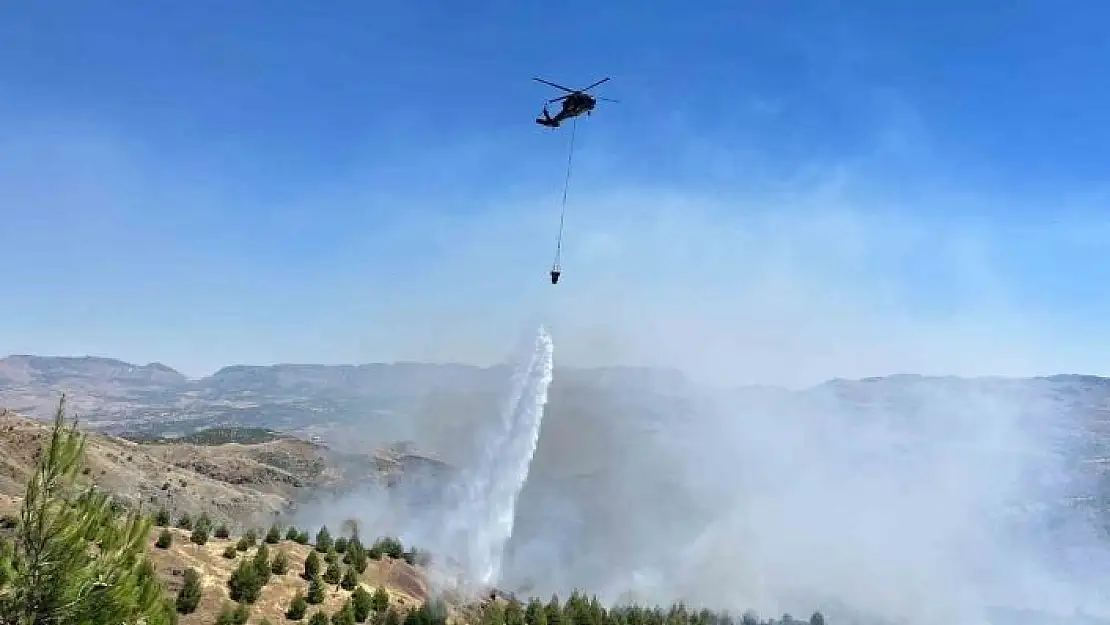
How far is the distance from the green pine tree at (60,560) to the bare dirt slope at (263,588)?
20140 mm

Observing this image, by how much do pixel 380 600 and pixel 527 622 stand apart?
12348mm

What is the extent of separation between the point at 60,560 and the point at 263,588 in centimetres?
2779

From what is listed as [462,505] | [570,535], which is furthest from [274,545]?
[570,535]

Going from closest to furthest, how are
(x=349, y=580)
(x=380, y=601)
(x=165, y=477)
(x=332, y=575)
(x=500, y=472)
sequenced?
1. (x=380, y=601)
2. (x=332, y=575)
3. (x=349, y=580)
4. (x=500, y=472)
5. (x=165, y=477)

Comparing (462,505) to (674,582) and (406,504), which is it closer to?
(406,504)

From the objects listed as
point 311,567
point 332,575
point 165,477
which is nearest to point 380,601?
point 332,575

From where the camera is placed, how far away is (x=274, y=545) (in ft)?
182

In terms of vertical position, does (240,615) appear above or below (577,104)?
below

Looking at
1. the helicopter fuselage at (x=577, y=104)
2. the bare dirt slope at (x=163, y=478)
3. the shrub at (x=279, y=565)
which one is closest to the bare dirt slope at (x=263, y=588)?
the shrub at (x=279, y=565)

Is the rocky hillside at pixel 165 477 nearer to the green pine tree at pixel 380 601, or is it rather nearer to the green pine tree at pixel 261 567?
the green pine tree at pixel 261 567

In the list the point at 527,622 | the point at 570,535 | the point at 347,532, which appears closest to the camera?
the point at 527,622

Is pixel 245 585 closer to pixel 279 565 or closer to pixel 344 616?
pixel 279 565

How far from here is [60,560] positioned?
20.3 metres

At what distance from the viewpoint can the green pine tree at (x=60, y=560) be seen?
65.8 ft
